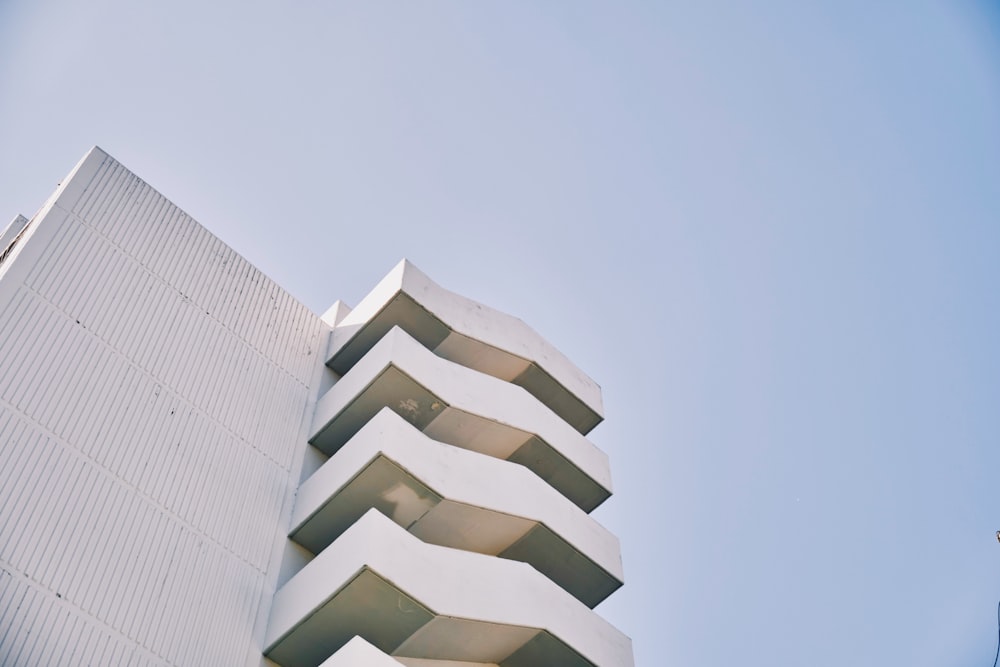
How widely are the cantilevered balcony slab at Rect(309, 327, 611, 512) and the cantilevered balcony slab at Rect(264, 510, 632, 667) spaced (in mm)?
3882

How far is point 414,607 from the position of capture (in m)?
16.4

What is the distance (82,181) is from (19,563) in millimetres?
8773

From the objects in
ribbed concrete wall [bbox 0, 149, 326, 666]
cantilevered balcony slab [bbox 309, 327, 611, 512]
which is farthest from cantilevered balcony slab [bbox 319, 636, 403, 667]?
cantilevered balcony slab [bbox 309, 327, 611, 512]

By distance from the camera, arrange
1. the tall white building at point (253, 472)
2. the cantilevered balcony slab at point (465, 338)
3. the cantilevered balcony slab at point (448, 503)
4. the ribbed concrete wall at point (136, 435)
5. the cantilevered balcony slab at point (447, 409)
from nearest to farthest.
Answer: the ribbed concrete wall at point (136, 435), the tall white building at point (253, 472), the cantilevered balcony slab at point (448, 503), the cantilevered balcony slab at point (447, 409), the cantilevered balcony slab at point (465, 338)

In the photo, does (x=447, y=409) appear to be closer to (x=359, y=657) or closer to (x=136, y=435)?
(x=136, y=435)

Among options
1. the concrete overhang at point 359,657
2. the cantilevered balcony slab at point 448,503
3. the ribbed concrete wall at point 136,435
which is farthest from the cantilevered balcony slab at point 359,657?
the cantilevered balcony slab at point 448,503

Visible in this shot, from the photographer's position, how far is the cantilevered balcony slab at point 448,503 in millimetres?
18359

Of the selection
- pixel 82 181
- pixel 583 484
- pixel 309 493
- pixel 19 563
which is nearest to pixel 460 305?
pixel 583 484

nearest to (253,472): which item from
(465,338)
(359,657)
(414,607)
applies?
(414,607)

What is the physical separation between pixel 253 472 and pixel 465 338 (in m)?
6.82

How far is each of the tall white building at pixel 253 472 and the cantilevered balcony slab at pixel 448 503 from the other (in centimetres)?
6

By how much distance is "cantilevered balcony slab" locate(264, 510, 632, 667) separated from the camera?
1620 cm

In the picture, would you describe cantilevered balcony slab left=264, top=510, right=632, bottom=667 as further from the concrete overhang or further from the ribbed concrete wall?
the concrete overhang

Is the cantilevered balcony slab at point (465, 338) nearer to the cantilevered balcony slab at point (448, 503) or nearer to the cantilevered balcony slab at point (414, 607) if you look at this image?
the cantilevered balcony slab at point (448, 503)
